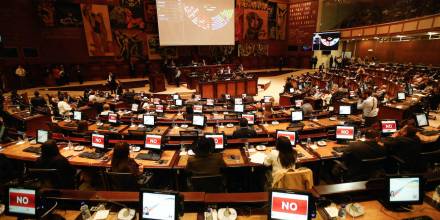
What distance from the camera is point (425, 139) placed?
5648 millimetres

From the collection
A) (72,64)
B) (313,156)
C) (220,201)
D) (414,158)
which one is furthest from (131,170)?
(72,64)

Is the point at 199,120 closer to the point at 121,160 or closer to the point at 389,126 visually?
the point at 121,160

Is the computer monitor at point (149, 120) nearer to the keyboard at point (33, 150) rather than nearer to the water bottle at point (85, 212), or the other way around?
the keyboard at point (33, 150)

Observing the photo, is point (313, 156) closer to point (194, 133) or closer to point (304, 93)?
point (194, 133)

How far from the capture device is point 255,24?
23.2 meters

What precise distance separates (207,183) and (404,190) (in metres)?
2.50

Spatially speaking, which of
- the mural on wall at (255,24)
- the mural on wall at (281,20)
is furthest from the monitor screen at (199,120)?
the mural on wall at (281,20)

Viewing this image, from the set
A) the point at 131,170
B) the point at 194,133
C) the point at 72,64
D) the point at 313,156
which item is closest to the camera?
the point at 131,170

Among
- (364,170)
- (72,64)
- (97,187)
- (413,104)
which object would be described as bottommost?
(97,187)

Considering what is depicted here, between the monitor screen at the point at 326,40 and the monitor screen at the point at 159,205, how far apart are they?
77.7ft

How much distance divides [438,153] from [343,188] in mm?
2711

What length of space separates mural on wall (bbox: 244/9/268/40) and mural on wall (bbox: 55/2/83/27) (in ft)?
45.6

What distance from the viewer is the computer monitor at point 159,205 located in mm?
2637

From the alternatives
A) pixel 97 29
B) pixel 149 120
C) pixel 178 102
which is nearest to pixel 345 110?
pixel 149 120
